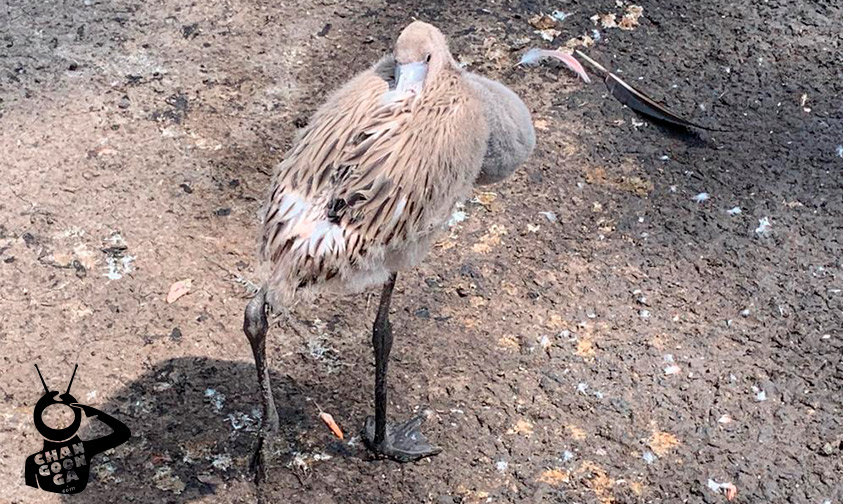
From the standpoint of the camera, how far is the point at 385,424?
12.0ft

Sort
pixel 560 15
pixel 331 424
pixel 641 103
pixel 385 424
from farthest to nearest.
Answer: pixel 560 15, pixel 641 103, pixel 331 424, pixel 385 424

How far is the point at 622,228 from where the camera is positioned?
4543mm

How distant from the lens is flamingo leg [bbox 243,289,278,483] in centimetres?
323

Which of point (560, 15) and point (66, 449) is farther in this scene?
point (560, 15)

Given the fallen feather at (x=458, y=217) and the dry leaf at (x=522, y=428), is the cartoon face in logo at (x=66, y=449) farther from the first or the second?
the fallen feather at (x=458, y=217)

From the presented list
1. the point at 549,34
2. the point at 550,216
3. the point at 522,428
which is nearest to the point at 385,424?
the point at 522,428

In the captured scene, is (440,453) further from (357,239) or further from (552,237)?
(552,237)

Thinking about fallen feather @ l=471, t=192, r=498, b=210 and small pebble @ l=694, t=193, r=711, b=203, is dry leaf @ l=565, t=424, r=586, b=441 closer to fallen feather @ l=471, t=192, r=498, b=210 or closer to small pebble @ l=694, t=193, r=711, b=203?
fallen feather @ l=471, t=192, r=498, b=210

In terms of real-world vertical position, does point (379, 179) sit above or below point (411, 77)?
below

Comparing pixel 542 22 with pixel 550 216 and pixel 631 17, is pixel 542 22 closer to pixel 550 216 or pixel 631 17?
pixel 631 17

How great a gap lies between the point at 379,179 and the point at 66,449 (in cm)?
145

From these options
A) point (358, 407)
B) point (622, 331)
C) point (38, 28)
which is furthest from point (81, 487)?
point (38, 28)

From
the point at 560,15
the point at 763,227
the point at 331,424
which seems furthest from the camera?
the point at 560,15

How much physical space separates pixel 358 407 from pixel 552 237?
1.21m
